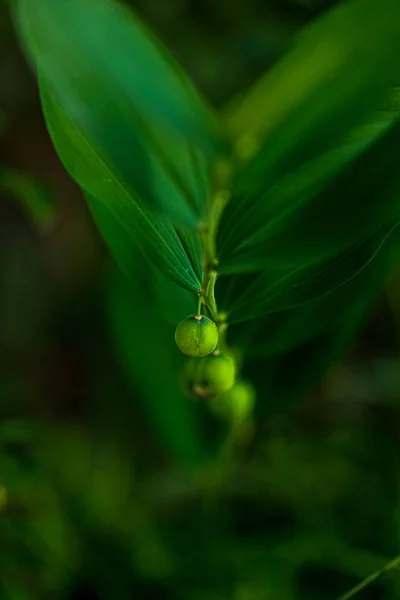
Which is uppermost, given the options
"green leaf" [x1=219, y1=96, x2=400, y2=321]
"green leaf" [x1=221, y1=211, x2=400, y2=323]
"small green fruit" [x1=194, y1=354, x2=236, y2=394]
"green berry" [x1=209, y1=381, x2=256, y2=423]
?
"green leaf" [x1=219, y1=96, x2=400, y2=321]

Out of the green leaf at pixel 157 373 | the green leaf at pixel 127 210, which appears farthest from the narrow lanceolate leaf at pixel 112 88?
the green leaf at pixel 157 373

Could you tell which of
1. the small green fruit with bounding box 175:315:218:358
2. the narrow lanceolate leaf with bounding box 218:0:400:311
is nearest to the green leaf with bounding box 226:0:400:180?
the narrow lanceolate leaf with bounding box 218:0:400:311

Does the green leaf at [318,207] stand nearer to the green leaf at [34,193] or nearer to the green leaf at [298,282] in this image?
the green leaf at [298,282]

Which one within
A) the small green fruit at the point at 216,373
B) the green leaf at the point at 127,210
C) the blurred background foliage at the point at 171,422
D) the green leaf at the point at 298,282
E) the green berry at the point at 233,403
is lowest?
the blurred background foliage at the point at 171,422

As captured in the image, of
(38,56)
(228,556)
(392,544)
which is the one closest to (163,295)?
(38,56)

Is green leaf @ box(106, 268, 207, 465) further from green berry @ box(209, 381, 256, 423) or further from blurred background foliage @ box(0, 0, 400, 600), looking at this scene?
green berry @ box(209, 381, 256, 423)

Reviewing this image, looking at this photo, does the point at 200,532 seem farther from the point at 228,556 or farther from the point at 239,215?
the point at 239,215
